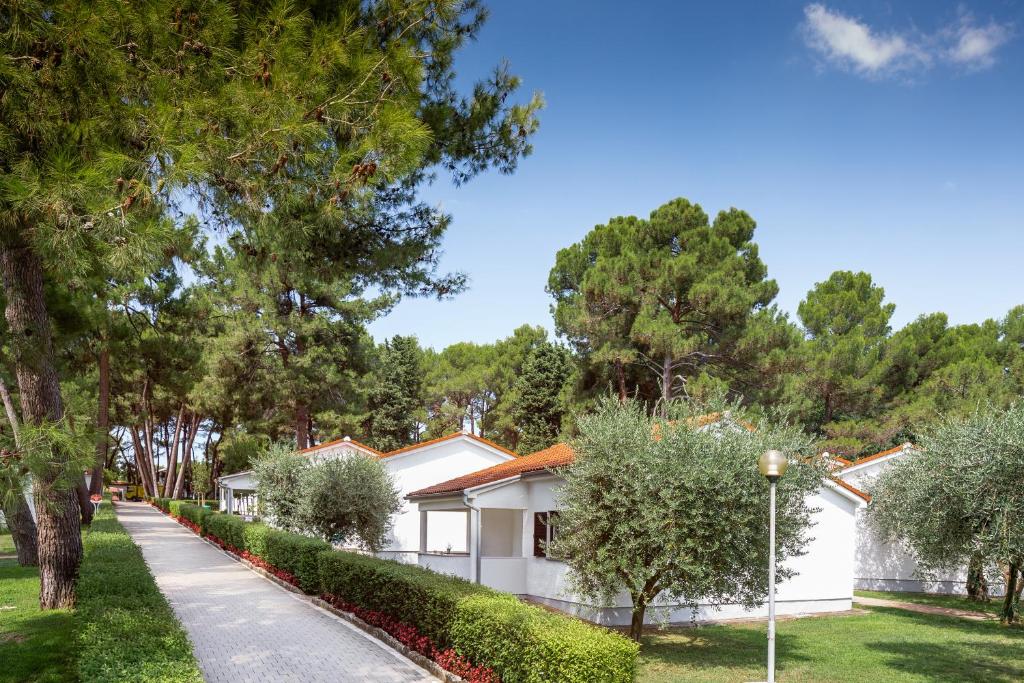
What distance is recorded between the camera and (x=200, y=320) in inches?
837

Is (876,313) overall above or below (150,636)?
above

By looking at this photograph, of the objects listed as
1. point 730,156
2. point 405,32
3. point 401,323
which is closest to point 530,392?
point 401,323

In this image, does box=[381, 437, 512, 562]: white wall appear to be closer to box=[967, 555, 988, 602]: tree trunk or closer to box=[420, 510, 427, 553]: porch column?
box=[420, 510, 427, 553]: porch column

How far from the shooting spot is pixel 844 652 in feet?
42.9

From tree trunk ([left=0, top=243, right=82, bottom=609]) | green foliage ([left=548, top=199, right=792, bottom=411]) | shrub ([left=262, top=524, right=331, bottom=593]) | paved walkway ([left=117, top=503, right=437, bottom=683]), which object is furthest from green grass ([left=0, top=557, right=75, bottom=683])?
green foliage ([left=548, top=199, right=792, bottom=411])

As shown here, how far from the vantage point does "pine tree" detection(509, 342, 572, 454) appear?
149 ft

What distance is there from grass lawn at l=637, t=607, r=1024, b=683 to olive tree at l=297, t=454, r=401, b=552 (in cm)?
940

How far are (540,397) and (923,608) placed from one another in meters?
27.7

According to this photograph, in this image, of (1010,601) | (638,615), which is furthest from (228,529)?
(1010,601)

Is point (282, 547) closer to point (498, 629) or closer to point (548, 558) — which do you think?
point (548, 558)

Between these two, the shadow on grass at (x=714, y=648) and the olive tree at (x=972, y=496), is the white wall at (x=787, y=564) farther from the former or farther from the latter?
the olive tree at (x=972, y=496)

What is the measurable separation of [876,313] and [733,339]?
1173cm

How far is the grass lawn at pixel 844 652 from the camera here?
442 inches

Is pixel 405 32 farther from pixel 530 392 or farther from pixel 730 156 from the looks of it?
pixel 530 392
